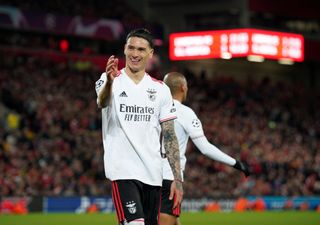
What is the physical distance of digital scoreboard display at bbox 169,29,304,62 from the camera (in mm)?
36344

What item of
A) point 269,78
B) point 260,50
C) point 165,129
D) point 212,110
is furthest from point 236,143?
point 165,129

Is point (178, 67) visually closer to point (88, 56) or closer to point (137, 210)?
point (88, 56)

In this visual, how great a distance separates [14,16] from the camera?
33969 mm

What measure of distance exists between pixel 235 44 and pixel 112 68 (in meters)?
29.9

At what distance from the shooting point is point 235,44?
36.2 meters

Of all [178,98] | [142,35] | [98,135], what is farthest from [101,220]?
[142,35]

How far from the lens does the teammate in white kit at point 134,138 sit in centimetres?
718

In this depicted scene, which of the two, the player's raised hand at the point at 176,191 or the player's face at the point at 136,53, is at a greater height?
the player's face at the point at 136,53

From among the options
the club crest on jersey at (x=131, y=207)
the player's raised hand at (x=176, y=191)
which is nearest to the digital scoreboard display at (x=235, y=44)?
the player's raised hand at (x=176, y=191)

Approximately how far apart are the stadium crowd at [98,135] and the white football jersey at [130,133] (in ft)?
54.8

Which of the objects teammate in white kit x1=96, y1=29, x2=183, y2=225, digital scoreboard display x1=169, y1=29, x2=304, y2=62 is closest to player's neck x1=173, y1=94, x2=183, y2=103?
teammate in white kit x1=96, y1=29, x2=183, y2=225

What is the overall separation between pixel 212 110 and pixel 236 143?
126 inches

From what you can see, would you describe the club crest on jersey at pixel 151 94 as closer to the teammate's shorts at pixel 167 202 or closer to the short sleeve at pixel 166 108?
the short sleeve at pixel 166 108

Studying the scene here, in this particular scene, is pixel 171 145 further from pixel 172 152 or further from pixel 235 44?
pixel 235 44
